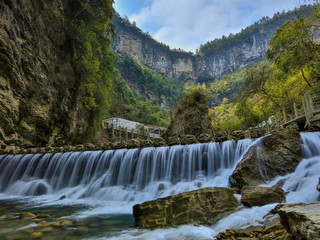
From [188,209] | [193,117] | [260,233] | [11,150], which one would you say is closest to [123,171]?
[188,209]

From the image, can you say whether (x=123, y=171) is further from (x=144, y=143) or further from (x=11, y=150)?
(x=11, y=150)

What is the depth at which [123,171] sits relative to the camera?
27.4ft

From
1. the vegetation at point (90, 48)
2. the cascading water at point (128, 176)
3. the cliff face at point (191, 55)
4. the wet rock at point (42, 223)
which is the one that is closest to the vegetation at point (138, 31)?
the cliff face at point (191, 55)

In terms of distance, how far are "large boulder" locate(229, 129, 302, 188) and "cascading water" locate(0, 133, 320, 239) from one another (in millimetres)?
247

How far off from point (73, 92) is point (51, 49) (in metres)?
3.41

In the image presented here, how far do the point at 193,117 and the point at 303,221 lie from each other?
1428 centimetres

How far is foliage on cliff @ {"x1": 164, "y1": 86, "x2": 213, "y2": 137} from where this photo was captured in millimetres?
15625

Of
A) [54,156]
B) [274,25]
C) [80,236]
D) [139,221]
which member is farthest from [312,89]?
[274,25]

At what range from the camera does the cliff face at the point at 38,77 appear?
1005cm

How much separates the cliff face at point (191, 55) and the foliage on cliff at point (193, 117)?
205ft

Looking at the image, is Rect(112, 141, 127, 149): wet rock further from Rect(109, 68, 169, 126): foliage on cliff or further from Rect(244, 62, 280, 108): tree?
Rect(109, 68, 169, 126): foliage on cliff

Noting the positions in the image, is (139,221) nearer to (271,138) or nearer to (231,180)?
(231,180)

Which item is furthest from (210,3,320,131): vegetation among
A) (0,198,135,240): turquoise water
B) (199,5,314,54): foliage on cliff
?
(199,5,314,54): foliage on cliff

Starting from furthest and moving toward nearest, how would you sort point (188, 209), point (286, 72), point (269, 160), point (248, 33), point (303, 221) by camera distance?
1. point (248, 33)
2. point (286, 72)
3. point (269, 160)
4. point (188, 209)
5. point (303, 221)
